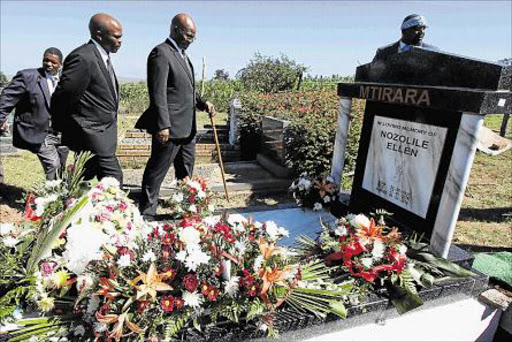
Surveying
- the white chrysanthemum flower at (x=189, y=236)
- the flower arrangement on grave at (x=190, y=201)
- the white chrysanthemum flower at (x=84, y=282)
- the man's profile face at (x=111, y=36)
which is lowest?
the flower arrangement on grave at (x=190, y=201)

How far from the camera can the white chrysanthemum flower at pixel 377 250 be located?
2.22m

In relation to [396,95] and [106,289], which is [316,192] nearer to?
[396,95]

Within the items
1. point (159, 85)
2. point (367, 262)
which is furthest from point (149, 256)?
point (159, 85)

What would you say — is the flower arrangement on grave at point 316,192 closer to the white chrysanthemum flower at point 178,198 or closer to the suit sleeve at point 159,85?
the white chrysanthemum flower at point 178,198

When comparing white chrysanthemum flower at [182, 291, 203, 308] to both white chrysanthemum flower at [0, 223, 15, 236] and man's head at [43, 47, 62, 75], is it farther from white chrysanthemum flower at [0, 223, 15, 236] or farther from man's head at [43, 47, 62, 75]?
man's head at [43, 47, 62, 75]

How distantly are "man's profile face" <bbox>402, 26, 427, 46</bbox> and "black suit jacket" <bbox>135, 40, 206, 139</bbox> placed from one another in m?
2.19

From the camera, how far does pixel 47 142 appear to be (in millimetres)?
4449

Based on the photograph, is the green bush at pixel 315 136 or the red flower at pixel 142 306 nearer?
the red flower at pixel 142 306

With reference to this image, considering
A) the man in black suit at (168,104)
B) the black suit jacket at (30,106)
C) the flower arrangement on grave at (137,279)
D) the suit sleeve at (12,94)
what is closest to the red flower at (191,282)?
the flower arrangement on grave at (137,279)

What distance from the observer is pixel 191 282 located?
1.68 m

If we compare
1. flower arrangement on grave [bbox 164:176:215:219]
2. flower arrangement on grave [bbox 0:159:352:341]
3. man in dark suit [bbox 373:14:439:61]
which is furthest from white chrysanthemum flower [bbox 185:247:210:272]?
man in dark suit [bbox 373:14:439:61]

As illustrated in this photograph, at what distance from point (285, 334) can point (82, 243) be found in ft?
3.78

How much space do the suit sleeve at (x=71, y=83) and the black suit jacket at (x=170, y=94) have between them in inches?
25.4

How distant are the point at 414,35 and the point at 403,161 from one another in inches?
45.9
